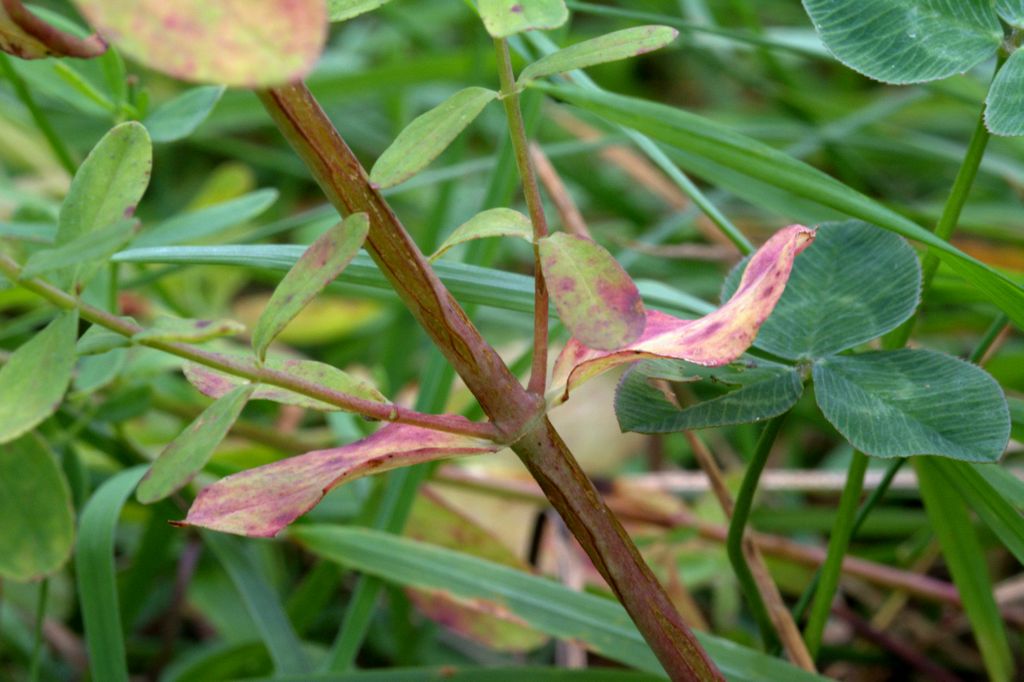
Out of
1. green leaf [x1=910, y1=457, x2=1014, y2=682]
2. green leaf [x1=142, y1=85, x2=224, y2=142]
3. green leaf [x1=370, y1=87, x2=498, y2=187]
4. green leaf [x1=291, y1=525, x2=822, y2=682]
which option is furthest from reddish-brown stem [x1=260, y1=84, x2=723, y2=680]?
green leaf [x1=142, y1=85, x2=224, y2=142]

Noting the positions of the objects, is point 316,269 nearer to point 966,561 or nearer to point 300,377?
point 300,377

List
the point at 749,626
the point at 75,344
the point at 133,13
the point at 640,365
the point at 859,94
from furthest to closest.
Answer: the point at 859,94, the point at 749,626, the point at 640,365, the point at 75,344, the point at 133,13

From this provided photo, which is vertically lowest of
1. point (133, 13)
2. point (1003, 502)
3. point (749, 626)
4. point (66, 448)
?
point (749, 626)

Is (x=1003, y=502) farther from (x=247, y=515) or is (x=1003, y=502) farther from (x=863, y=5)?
(x=247, y=515)

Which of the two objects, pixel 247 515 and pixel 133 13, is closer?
pixel 133 13

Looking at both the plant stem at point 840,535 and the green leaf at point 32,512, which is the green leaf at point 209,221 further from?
the plant stem at point 840,535

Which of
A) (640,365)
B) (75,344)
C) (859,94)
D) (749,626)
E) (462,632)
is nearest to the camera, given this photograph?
(75,344)

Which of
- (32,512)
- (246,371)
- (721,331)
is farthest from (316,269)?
(32,512)

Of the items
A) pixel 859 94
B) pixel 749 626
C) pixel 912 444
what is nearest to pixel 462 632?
pixel 749 626
